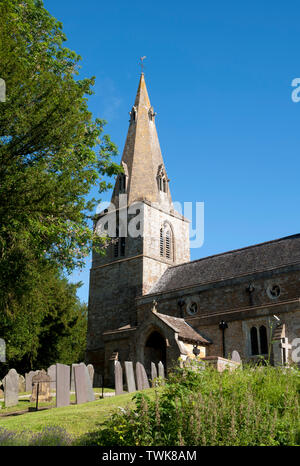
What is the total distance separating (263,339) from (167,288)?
9571mm

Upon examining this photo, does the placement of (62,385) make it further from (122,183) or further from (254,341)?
(122,183)

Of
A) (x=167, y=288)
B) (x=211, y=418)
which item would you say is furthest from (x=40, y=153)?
(x=167, y=288)

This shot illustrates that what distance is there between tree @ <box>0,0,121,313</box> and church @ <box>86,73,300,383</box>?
6.32 meters

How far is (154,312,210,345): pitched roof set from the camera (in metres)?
23.9

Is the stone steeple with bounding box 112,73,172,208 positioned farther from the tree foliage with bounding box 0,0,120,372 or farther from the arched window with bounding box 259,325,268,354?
the tree foliage with bounding box 0,0,120,372

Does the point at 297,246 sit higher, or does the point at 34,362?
the point at 297,246

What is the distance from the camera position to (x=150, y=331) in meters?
25.4

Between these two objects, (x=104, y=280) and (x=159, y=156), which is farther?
(x=159, y=156)

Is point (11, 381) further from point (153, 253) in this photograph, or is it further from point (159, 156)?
point (159, 156)

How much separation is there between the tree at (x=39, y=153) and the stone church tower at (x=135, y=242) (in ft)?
52.8
